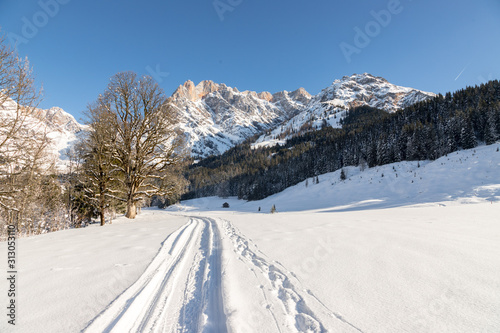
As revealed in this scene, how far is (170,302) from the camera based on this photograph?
2539mm

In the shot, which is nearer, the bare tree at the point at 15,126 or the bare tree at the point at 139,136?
the bare tree at the point at 15,126

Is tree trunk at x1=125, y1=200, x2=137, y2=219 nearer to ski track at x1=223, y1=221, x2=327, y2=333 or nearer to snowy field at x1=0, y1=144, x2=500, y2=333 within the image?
snowy field at x1=0, y1=144, x2=500, y2=333

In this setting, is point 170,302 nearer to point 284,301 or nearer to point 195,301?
point 195,301

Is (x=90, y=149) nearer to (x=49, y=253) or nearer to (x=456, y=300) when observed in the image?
(x=49, y=253)

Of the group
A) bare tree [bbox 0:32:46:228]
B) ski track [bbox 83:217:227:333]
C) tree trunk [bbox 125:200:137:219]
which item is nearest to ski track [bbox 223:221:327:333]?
ski track [bbox 83:217:227:333]

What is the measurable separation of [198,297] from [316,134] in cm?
15603

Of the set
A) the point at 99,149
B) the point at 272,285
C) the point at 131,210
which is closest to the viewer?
the point at 272,285

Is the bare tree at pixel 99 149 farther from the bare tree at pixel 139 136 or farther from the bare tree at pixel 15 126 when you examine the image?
the bare tree at pixel 15 126

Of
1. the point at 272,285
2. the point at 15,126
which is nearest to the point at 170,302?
the point at 272,285

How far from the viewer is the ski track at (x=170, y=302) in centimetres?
205

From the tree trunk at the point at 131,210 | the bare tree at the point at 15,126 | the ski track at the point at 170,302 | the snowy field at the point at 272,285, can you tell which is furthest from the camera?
the tree trunk at the point at 131,210

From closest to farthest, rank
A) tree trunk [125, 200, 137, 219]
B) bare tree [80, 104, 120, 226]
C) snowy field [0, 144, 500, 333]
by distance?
snowy field [0, 144, 500, 333] → bare tree [80, 104, 120, 226] → tree trunk [125, 200, 137, 219]

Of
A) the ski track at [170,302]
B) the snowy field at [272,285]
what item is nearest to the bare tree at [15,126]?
the snowy field at [272,285]

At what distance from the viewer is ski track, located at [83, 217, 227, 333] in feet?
6.73
